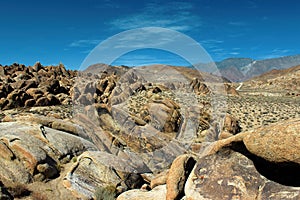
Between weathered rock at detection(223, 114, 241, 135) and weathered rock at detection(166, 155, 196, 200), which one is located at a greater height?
weathered rock at detection(166, 155, 196, 200)

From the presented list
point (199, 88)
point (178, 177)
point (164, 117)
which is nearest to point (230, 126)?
point (164, 117)

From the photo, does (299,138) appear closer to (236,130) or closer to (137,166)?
(137,166)

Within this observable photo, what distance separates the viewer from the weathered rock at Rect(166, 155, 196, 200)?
11.1 m

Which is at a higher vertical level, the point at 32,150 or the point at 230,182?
the point at 32,150

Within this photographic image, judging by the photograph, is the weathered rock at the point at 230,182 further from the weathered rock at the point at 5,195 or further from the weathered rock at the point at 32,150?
the weathered rock at the point at 32,150

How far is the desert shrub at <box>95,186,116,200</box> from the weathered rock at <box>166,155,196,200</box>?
365 cm

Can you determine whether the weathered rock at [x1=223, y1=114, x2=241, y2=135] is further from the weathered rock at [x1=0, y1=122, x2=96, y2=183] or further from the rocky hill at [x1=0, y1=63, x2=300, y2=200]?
the weathered rock at [x1=0, y1=122, x2=96, y2=183]

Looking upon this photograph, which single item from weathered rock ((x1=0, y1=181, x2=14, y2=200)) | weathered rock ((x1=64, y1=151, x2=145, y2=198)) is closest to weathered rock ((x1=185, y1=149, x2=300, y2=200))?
weathered rock ((x1=64, y1=151, x2=145, y2=198))

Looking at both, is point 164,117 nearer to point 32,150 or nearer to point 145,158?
point 145,158

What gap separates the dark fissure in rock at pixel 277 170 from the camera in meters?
8.62

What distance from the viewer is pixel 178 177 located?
11.4 meters

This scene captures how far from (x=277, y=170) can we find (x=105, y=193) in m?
8.14

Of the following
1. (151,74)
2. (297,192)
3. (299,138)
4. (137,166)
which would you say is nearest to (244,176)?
(297,192)

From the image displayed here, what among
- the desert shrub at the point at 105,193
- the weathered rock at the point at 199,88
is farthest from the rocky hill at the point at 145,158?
the weathered rock at the point at 199,88
